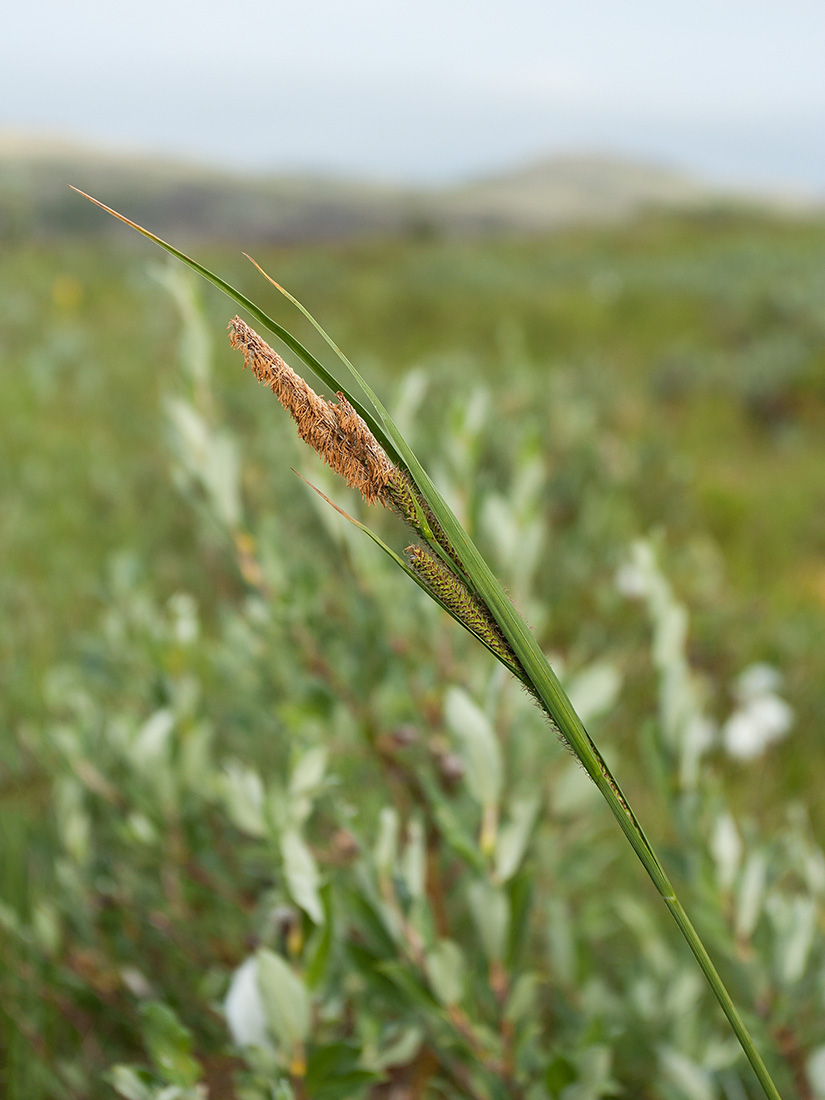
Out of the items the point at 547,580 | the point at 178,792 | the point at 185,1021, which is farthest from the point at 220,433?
the point at 547,580

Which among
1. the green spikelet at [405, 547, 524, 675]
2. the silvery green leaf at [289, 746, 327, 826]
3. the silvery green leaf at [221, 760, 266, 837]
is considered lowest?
the silvery green leaf at [221, 760, 266, 837]

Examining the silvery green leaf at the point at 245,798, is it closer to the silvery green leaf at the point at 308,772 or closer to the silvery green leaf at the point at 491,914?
the silvery green leaf at the point at 308,772

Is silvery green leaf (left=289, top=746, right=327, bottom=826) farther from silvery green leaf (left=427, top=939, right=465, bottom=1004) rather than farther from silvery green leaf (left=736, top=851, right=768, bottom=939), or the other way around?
silvery green leaf (left=736, top=851, right=768, bottom=939)

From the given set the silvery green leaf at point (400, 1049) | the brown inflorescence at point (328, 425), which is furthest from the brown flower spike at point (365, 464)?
the silvery green leaf at point (400, 1049)

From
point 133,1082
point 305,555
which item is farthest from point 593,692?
point 305,555

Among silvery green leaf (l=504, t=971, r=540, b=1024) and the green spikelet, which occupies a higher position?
the green spikelet

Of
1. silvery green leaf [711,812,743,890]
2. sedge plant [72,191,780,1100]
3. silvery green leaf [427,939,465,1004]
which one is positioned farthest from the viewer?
silvery green leaf [711,812,743,890]

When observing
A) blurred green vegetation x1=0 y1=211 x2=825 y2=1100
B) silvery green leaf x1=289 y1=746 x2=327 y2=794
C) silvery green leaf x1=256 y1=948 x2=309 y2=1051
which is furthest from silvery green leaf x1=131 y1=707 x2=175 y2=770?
silvery green leaf x1=256 y1=948 x2=309 y2=1051
